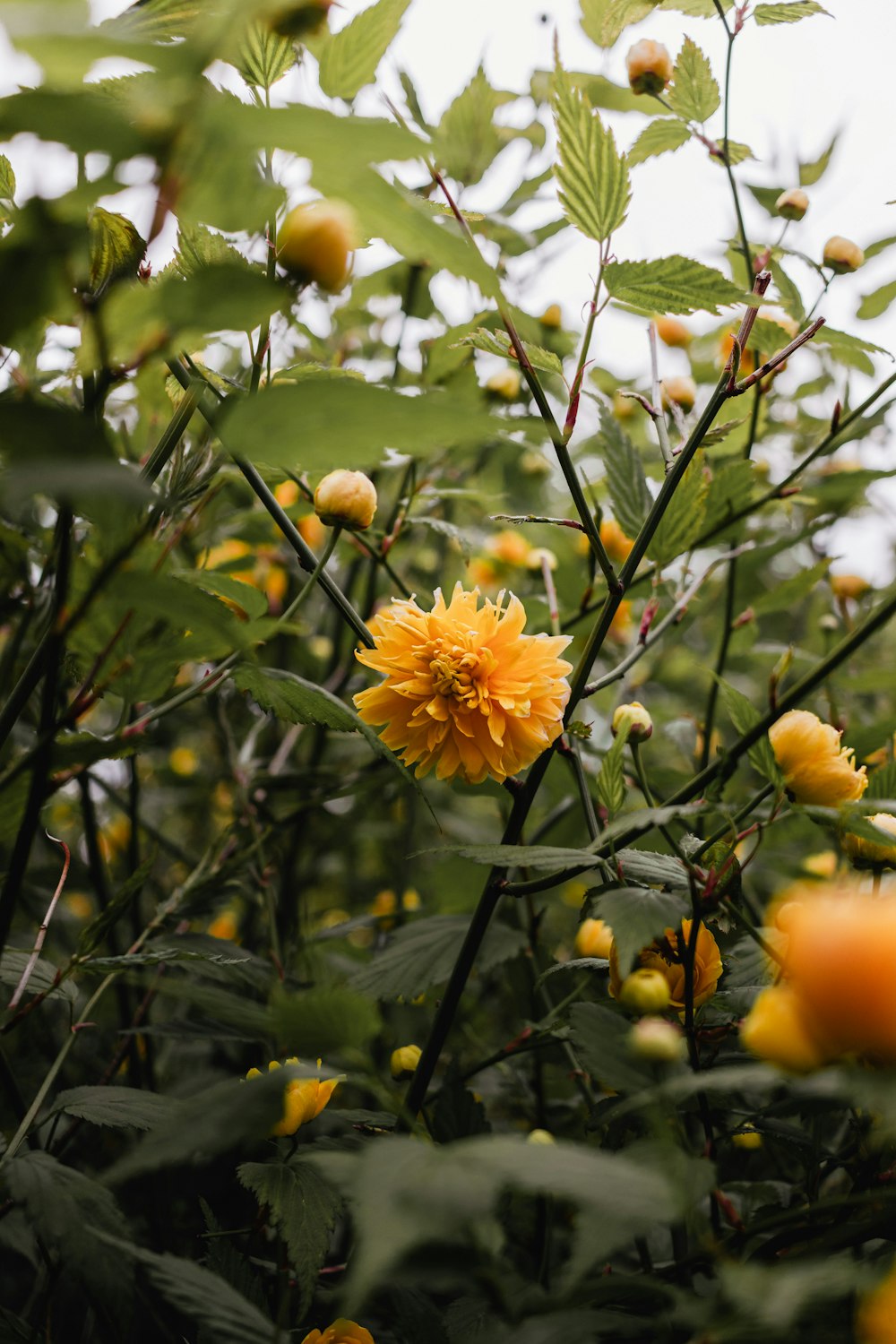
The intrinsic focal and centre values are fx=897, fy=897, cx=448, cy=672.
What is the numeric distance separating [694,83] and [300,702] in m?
0.50

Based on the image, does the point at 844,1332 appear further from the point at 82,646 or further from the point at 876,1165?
the point at 82,646

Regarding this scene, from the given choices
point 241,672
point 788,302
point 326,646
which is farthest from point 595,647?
point 326,646

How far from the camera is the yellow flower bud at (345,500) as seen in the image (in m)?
0.54

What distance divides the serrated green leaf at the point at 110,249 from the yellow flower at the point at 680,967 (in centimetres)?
40

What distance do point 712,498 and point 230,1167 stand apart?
59 cm

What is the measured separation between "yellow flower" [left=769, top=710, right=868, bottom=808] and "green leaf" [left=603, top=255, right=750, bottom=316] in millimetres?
236

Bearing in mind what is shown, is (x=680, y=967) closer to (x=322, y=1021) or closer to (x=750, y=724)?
(x=750, y=724)

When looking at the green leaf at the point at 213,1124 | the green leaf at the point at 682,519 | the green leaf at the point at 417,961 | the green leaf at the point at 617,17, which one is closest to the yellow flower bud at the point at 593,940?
the green leaf at the point at 417,961

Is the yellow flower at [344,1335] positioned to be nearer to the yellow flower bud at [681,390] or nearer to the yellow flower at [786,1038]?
the yellow flower at [786,1038]

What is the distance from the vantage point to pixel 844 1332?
0.40 m

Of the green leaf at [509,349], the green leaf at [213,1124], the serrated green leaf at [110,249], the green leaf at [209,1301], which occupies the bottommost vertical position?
the green leaf at [209,1301]

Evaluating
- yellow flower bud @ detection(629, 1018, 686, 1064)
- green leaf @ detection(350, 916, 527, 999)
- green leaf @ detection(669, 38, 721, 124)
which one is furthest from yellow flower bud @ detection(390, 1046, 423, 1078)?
green leaf @ detection(669, 38, 721, 124)

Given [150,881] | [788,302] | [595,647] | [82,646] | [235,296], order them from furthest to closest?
1. [150,881]
2. [788,302]
3. [595,647]
4. [82,646]
5. [235,296]

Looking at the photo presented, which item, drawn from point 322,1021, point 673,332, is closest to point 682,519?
point 322,1021
